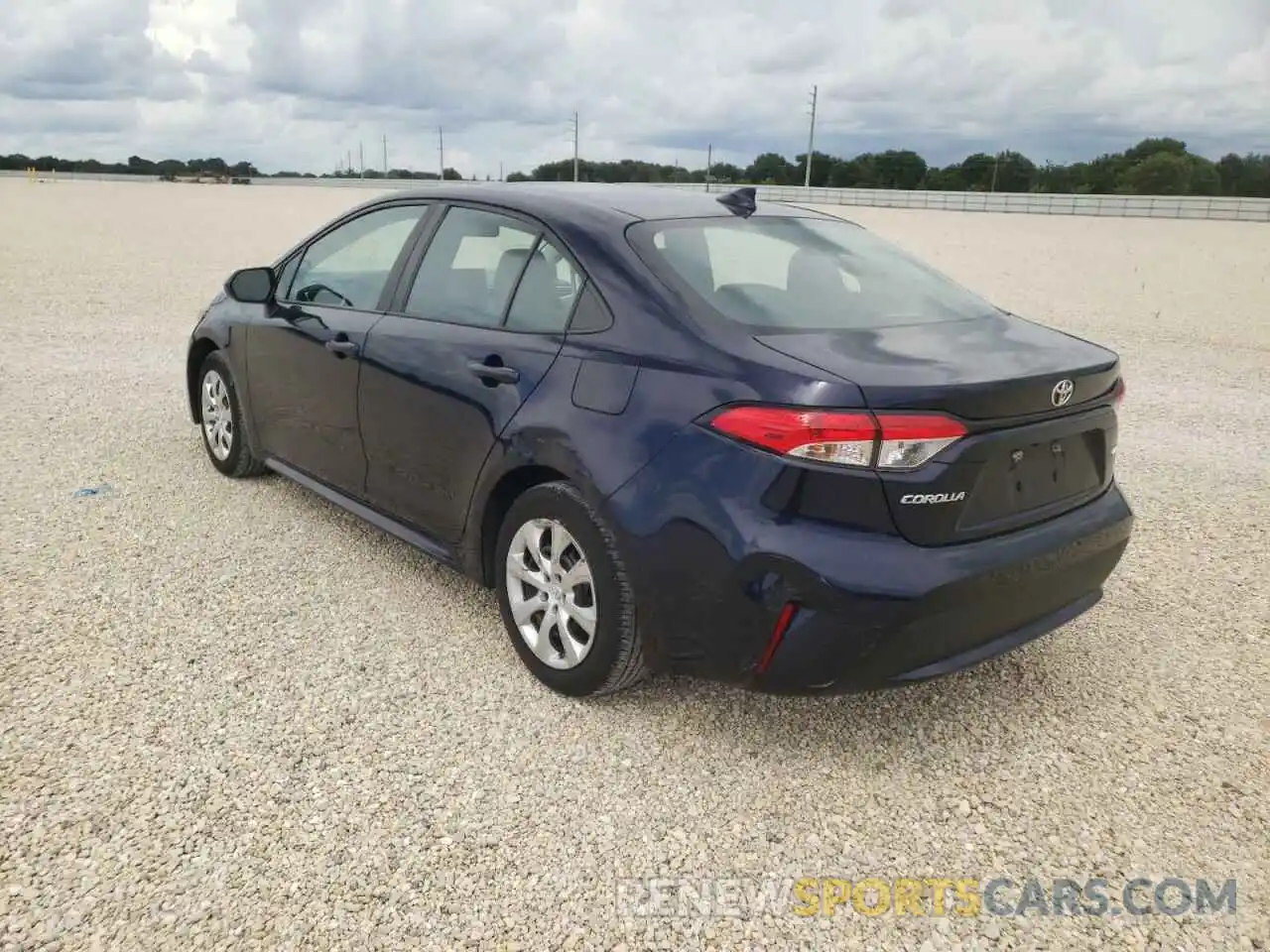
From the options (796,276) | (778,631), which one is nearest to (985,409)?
(778,631)

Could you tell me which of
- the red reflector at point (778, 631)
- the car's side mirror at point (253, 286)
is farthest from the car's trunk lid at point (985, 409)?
the car's side mirror at point (253, 286)

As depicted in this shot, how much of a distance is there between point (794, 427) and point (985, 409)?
0.52 m

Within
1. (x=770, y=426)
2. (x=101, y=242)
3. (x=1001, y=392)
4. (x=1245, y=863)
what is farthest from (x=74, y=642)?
(x=101, y=242)

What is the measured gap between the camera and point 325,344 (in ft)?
13.8

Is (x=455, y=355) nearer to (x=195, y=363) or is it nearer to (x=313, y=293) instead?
(x=313, y=293)

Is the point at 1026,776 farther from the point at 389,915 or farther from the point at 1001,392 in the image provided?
the point at 389,915

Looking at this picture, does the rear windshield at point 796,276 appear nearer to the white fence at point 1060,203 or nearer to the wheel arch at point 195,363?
the wheel arch at point 195,363

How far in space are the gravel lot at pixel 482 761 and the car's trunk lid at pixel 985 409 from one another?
81 centimetres

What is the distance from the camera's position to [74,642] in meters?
3.58

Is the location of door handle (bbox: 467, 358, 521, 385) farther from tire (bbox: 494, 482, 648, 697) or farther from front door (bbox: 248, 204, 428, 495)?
front door (bbox: 248, 204, 428, 495)

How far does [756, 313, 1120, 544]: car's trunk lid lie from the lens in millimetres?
2592

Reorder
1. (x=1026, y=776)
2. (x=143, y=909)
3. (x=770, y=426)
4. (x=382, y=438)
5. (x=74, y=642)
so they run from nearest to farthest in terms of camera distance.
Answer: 1. (x=143, y=909)
2. (x=770, y=426)
3. (x=1026, y=776)
4. (x=74, y=642)
5. (x=382, y=438)

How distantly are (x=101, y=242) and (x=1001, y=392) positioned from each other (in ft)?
68.9

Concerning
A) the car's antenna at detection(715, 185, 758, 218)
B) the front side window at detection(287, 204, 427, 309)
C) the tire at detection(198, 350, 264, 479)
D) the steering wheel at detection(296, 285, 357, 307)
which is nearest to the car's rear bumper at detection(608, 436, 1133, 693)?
the car's antenna at detection(715, 185, 758, 218)
